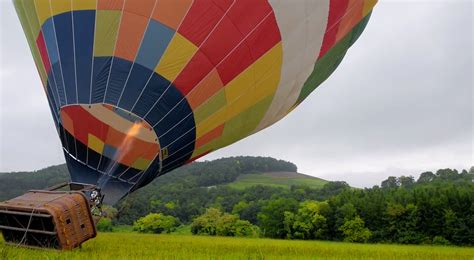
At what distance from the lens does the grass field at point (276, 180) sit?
407ft

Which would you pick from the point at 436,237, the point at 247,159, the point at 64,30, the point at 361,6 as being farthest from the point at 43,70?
the point at 247,159

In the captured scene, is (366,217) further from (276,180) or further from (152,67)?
(276,180)

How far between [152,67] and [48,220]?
270 centimetres

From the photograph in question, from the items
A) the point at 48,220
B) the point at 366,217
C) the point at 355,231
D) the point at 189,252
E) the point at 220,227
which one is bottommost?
the point at 189,252

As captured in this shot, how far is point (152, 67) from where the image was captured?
24.8ft

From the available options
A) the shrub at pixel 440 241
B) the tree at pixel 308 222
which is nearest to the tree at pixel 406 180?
the tree at pixel 308 222

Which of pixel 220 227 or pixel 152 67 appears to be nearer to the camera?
pixel 152 67

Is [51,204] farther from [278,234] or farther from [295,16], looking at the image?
[278,234]

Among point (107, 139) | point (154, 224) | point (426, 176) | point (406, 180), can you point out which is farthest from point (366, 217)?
point (426, 176)

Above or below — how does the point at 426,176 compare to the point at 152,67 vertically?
above

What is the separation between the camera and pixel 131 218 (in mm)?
68812

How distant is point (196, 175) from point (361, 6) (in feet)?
386

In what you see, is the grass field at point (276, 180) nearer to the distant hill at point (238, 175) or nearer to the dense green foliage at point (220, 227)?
the distant hill at point (238, 175)

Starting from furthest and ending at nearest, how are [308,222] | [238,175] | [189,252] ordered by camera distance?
[238,175] → [308,222] → [189,252]
